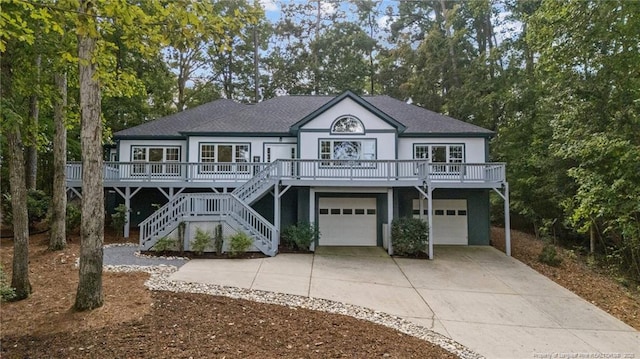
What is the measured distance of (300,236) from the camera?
1199cm

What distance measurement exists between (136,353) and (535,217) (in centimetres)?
1932

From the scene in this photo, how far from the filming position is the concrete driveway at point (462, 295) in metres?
5.74

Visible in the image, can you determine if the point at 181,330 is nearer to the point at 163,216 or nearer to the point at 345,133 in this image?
the point at 163,216

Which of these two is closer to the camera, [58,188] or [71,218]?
[58,188]

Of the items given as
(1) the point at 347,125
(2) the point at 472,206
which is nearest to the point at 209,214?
(1) the point at 347,125

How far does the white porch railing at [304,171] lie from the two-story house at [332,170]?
0.13 ft

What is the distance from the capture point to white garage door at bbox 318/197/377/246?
13.9m

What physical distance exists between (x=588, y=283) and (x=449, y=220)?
5.30 meters

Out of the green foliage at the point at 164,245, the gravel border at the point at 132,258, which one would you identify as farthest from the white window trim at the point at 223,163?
the gravel border at the point at 132,258

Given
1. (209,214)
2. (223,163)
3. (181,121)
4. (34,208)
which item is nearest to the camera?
(209,214)

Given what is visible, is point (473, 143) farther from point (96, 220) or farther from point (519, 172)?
point (96, 220)

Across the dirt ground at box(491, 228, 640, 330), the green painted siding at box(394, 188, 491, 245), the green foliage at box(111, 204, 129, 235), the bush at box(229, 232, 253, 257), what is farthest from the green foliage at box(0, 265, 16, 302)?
the green painted siding at box(394, 188, 491, 245)

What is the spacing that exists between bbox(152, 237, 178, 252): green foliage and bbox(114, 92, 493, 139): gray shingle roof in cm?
573

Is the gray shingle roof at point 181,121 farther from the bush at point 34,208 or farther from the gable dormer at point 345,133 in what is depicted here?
the gable dormer at point 345,133
